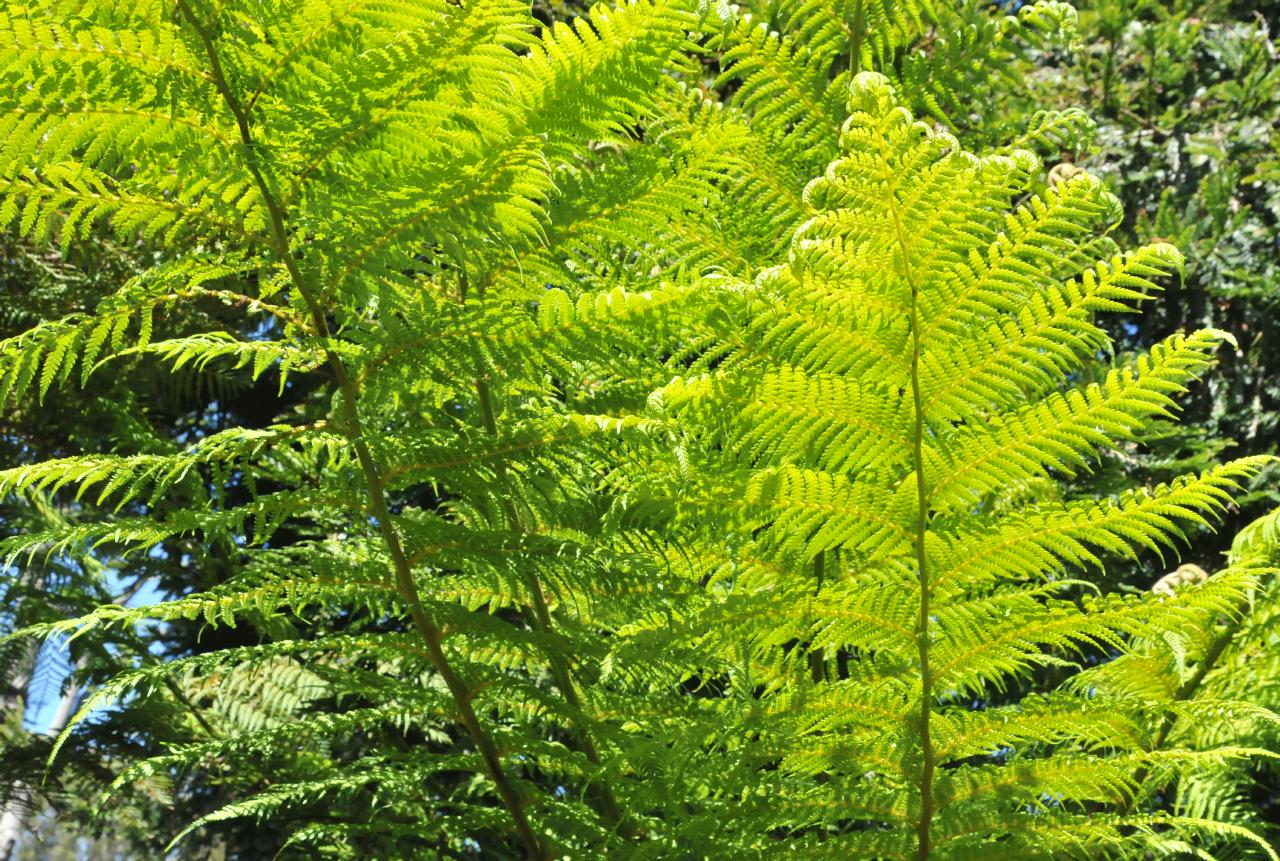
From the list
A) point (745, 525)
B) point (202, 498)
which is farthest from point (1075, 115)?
point (202, 498)

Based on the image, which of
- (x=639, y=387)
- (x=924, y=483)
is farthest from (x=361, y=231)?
(x=924, y=483)

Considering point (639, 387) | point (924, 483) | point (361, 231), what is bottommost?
point (924, 483)

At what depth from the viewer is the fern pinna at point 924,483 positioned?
3.66 ft

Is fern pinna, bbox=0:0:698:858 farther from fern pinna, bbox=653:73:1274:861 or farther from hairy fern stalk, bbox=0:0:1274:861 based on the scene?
fern pinna, bbox=653:73:1274:861

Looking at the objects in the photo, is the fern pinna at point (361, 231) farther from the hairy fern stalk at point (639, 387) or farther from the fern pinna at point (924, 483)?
the fern pinna at point (924, 483)

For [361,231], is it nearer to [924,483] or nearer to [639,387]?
[639,387]

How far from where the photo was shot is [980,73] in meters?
1.79

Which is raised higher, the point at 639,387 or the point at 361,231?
the point at 361,231

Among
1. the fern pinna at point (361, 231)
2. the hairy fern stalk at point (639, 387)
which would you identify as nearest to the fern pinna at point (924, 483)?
the hairy fern stalk at point (639, 387)

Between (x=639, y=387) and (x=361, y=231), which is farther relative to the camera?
(x=639, y=387)

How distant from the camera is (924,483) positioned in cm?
115

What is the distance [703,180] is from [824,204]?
14 cm

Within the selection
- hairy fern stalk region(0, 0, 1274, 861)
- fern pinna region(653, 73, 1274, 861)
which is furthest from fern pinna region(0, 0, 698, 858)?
fern pinna region(653, 73, 1274, 861)

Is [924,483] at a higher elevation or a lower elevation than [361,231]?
lower
